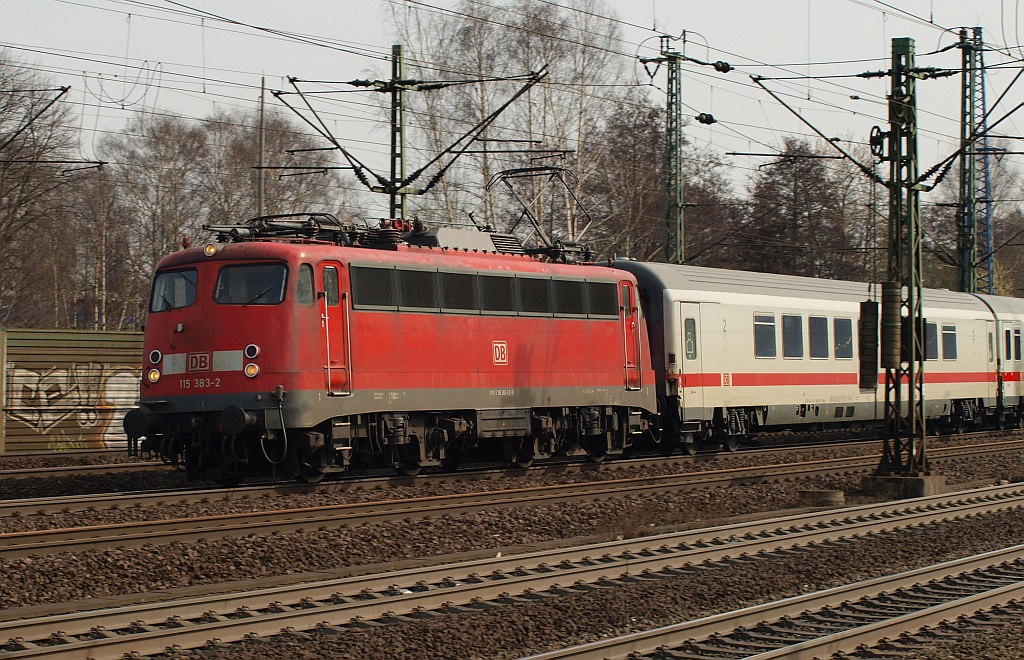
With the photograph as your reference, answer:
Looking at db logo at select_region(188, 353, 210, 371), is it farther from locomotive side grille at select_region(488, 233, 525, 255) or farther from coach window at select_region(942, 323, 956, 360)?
coach window at select_region(942, 323, 956, 360)

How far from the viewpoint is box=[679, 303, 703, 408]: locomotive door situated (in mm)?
21797

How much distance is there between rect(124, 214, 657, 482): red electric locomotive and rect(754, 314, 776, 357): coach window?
5.32 m

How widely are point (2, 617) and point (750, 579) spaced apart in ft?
18.6

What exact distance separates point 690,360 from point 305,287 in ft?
29.2

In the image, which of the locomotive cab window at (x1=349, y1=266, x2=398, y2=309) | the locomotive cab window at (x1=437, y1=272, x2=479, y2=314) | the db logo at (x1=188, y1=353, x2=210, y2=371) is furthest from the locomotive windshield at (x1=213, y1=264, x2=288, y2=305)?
the locomotive cab window at (x1=437, y1=272, x2=479, y2=314)

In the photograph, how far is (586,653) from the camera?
7.23 m

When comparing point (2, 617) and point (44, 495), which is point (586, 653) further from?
point (44, 495)

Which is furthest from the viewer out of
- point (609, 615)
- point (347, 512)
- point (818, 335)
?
point (818, 335)

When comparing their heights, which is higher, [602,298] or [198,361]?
[602,298]

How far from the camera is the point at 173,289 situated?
52.3ft

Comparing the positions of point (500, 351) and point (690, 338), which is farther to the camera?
point (690, 338)

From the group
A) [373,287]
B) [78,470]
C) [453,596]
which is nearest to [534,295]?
[373,287]

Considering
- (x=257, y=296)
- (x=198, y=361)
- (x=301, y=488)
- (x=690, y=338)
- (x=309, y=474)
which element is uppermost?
(x=257, y=296)

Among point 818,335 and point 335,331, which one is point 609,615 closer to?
point 335,331
